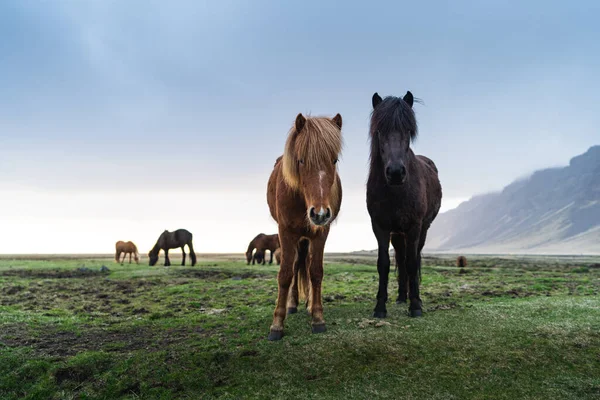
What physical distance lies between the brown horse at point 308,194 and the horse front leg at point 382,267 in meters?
1.12

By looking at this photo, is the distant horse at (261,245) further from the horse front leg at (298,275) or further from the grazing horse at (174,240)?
the horse front leg at (298,275)

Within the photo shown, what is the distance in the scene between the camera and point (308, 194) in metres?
5.21

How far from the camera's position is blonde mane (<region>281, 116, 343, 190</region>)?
5.30 meters

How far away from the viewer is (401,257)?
8.21 meters

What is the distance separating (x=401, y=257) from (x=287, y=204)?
3.57 metres

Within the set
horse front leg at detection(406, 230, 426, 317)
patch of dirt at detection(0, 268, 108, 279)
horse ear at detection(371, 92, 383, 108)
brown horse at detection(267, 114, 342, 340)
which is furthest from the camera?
patch of dirt at detection(0, 268, 108, 279)

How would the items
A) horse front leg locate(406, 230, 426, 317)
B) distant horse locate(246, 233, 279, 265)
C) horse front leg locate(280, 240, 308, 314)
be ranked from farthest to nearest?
distant horse locate(246, 233, 279, 265) < horse front leg locate(280, 240, 308, 314) < horse front leg locate(406, 230, 426, 317)

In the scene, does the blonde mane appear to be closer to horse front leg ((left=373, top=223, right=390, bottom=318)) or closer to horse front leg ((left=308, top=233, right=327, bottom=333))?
horse front leg ((left=308, top=233, right=327, bottom=333))

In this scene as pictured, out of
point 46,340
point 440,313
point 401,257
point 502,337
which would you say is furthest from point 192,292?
point 502,337

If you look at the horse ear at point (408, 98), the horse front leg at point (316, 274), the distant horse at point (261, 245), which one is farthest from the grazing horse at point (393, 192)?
the distant horse at point (261, 245)

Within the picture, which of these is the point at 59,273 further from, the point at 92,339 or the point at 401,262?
the point at 401,262

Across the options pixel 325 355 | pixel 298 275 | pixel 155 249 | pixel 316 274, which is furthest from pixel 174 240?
pixel 325 355

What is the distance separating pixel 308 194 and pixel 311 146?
2.25 ft

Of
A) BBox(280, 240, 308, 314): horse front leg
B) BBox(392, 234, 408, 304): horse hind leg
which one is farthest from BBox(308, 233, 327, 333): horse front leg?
BBox(392, 234, 408, 304): horse hind leg
